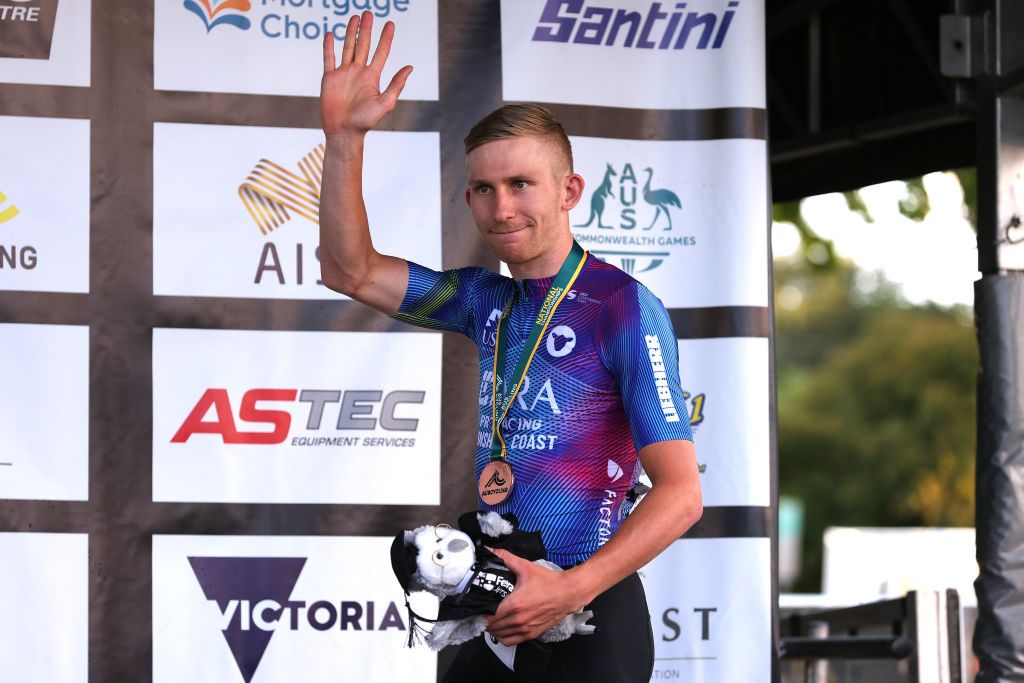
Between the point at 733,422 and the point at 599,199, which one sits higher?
the point at 599,199

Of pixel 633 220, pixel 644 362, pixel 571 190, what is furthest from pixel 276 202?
pixel 644 362

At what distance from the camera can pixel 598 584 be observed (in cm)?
Result: 240

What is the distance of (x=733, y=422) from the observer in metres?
4.19

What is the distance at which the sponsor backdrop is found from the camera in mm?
3963

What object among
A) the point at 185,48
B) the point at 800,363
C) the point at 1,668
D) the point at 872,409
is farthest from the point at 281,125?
the point at 800,363

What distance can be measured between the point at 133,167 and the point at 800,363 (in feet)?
160

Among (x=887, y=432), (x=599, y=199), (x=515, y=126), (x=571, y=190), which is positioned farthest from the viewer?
(x=887, y=432)

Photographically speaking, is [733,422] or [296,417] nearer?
[296,417]

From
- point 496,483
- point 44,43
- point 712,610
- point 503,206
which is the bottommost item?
point 712,610

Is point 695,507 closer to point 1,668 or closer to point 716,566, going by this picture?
point 716,566

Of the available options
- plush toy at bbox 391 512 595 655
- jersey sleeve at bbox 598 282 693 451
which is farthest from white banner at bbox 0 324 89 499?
jersey sleeve at bbox 598 282 693 451

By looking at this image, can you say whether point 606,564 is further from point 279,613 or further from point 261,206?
point 261,206

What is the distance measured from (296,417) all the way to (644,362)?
1800 millimetres

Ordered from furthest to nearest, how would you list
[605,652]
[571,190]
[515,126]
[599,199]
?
1. [599,199]
2. [571,190]
3. [515,126]
4. [605,652]
